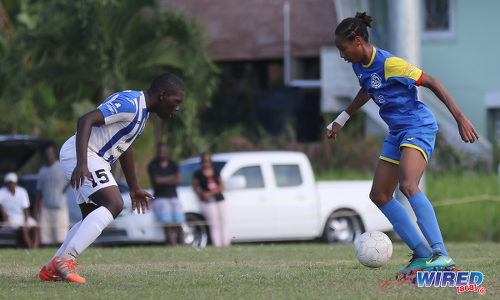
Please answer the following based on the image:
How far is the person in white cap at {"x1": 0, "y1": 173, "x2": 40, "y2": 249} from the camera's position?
1708 cm

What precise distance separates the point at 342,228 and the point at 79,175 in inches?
462

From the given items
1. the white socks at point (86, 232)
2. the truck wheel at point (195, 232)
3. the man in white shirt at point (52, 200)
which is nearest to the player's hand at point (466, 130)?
the white socks at point (86, 232)

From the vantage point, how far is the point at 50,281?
25.4ft

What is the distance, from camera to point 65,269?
7547 mm

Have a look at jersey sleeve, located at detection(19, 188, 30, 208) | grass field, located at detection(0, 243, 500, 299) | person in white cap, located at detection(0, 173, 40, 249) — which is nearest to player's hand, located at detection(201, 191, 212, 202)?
person in white cap, located at detection(0, 173, 40, 249)

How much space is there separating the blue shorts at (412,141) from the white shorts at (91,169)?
2.37m

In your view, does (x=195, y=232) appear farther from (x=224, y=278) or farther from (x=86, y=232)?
(x=86, y=232)

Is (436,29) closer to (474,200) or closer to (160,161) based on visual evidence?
(474,200)

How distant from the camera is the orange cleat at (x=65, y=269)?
7.55 meters

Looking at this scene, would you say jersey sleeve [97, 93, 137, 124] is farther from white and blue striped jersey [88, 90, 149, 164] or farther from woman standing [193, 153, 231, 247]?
woman standing [193, 153, 231, 247]

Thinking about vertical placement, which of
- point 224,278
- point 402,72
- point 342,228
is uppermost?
point 402,72

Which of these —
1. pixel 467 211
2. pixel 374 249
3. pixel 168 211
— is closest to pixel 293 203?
pixel 168 211

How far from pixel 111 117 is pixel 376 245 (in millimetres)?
2557

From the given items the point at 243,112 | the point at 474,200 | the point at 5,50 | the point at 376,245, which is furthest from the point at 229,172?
the point at 243,112
